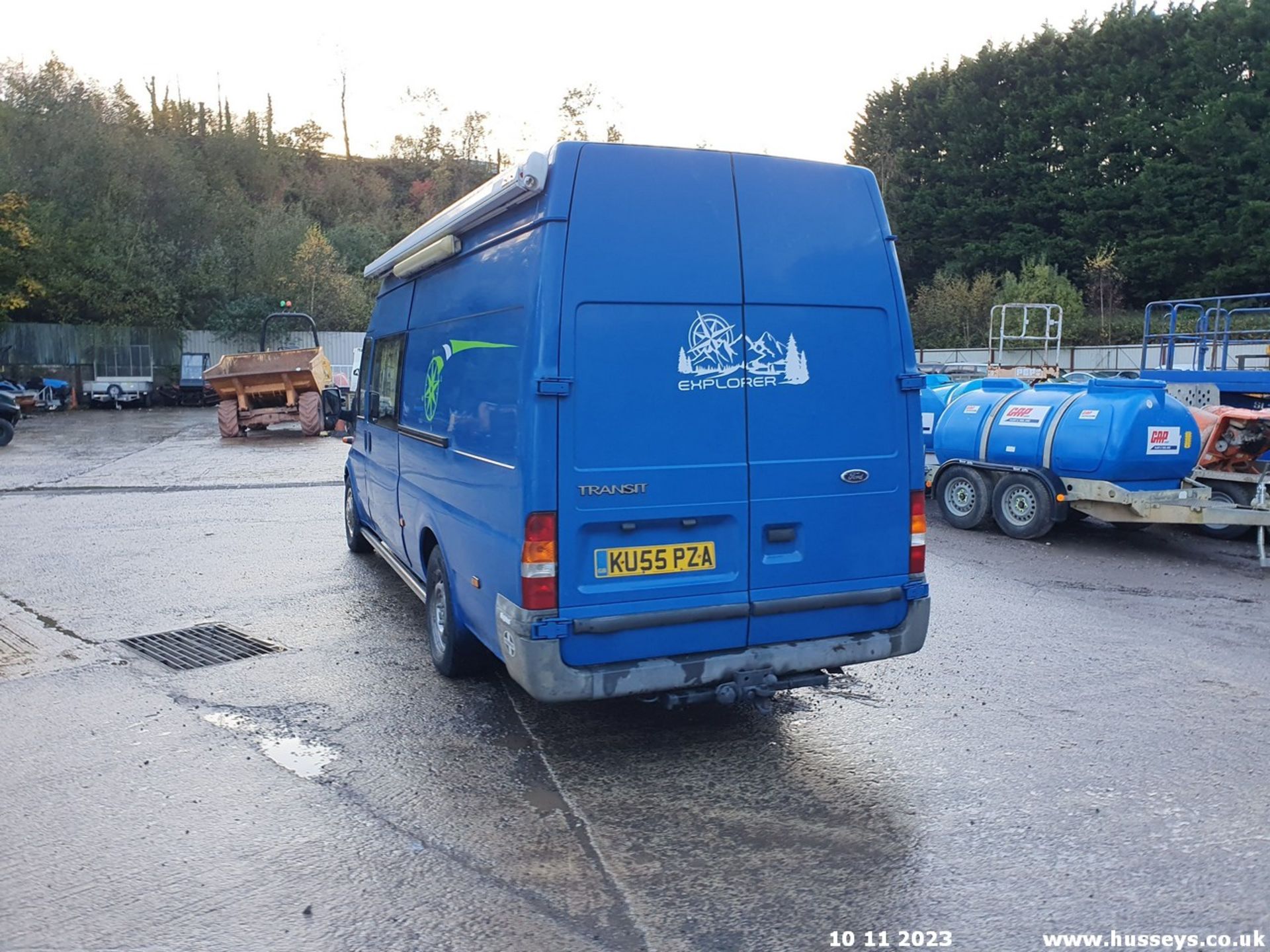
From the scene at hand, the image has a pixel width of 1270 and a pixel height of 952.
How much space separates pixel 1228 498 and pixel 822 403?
8844mm

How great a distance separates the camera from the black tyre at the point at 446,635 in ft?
18.5

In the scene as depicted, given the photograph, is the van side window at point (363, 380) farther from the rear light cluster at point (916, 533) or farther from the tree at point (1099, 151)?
the tree at point (1099, 151)

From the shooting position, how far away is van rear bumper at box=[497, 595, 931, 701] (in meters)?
4.36

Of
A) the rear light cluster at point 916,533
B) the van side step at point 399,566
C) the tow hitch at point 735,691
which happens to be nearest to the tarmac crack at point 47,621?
the van side step at point 399,566

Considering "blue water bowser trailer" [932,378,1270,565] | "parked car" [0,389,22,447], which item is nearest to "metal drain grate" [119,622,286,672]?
"blue water bowser trailer" [932,378,1270,565]

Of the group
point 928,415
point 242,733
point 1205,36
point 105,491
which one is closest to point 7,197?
point 105,491

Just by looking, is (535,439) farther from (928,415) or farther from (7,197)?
(7,197)

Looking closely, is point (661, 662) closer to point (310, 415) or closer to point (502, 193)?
point (502, 193)

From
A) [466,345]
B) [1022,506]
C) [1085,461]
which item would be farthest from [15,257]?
[1085,461]

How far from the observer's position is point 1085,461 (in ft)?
33.9

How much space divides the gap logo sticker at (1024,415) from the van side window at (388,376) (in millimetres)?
7116

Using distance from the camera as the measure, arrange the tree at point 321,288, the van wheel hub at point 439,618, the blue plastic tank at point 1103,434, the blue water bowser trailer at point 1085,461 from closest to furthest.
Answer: the van wheel hub at point 439,618 < the blue water bowser trailer at point 1085,461 < the blue plastic tank at point 1103,434 < the tree at point 321,288

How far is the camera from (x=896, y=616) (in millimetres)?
5012

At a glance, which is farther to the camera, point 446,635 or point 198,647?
point 198,647
